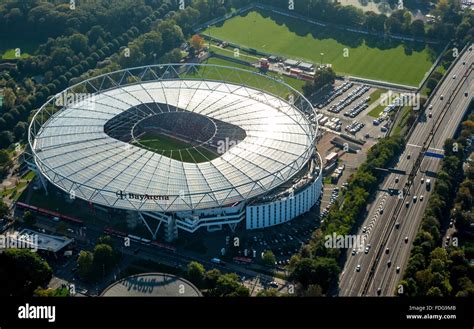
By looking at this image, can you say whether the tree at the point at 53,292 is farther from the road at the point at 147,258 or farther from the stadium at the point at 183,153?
the stadium at the point at 183,153

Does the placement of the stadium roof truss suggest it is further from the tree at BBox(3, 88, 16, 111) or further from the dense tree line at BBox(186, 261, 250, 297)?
the tree at BBox(3, 88, 16, 111)

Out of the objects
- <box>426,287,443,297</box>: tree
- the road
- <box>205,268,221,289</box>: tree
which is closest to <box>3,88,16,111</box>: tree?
the road

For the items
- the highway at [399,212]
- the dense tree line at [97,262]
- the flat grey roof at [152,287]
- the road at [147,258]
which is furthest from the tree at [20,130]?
the highway at [399,212]

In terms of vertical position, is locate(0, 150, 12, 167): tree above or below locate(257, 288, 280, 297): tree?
below

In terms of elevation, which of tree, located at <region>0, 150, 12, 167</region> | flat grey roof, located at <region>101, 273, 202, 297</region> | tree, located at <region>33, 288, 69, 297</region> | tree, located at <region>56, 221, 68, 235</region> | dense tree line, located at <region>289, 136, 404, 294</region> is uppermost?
dense tree line, located at <region>289, 136, 404, 294</region>

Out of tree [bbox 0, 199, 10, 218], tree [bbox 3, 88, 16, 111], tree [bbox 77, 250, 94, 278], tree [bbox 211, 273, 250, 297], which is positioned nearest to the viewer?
tree [bbox 211, 273, 250, 297]

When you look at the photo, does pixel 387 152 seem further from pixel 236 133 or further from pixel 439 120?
pixel 236 133

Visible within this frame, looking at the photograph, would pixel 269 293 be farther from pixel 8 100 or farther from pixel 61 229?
pixel 8 100

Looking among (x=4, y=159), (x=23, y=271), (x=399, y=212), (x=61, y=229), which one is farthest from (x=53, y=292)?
(x=399, y=212)
